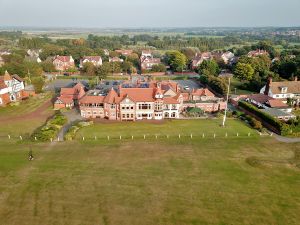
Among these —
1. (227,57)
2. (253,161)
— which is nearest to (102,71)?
(253,161)

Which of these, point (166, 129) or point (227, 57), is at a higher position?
point (227, 57)

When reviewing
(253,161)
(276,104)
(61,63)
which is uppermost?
(61,63)

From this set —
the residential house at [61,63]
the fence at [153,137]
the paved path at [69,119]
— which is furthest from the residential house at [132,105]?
the residential house at [61,63]

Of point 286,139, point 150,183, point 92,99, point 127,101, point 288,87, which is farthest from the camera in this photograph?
point 288,87

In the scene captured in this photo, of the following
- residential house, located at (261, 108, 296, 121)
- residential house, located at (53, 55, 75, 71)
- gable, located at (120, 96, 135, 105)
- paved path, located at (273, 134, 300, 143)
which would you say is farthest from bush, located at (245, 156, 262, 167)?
residential house, located at (53, 55, 75, 71)

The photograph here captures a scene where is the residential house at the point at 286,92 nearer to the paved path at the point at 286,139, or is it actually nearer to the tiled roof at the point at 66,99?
the paved path at the point at 286,139

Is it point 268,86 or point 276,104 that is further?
point 268,86

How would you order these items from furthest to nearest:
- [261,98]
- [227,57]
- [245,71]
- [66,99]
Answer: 1. [227,57]
2. [245,71]
3. [261,98]
4. [66,99]

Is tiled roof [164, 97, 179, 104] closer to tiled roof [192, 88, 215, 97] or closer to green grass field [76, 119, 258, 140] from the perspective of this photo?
green grass field [76, 119, 258, 140]

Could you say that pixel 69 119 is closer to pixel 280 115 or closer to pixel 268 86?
pixel 280 115
